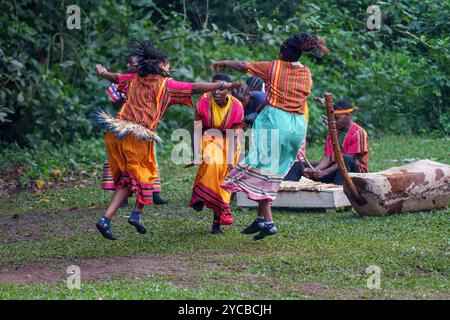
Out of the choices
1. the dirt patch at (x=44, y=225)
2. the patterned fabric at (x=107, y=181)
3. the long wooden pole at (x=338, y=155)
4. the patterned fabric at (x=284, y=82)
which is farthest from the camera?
the patterned fabric at (x=107, y=181)

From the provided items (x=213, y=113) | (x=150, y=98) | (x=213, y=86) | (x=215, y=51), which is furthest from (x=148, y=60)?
(x=215, y=51)

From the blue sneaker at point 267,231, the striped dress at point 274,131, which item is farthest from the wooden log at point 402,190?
the blue sneaker at point 267,231

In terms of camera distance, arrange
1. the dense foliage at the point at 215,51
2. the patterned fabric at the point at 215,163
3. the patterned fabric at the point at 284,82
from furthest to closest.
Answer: the dense foliage at the point at 215,51 < the patterned fabric at the point at 215,163 < the patterned fabric at the point at 284,82

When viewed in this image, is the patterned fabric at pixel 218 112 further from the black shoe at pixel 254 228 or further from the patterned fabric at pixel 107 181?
the patterned fabric at pixel 107 181

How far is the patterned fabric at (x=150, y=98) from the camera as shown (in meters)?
8.34

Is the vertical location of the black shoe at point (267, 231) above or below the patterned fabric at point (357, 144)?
below

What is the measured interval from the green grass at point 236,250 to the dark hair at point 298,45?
1.71 m

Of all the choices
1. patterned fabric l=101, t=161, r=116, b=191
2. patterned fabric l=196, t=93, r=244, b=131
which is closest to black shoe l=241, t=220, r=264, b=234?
patterned fabric l=196, t=93, r=244, b=131

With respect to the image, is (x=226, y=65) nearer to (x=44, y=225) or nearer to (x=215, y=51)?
(x=44, y=225)

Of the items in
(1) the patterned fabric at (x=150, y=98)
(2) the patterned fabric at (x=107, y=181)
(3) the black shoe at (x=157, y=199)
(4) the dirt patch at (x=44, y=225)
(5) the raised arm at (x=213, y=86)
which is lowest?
(4) the dirt patch at (x=44, y=225)

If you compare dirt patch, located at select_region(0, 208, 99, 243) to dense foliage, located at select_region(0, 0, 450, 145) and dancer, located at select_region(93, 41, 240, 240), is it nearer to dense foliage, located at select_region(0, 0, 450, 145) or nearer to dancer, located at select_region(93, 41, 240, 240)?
dancer, located at select_region(93, 41, 240, 240)

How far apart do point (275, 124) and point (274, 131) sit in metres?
0.06

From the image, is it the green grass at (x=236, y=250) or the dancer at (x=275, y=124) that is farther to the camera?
the dancer at (x=275, y=124)
